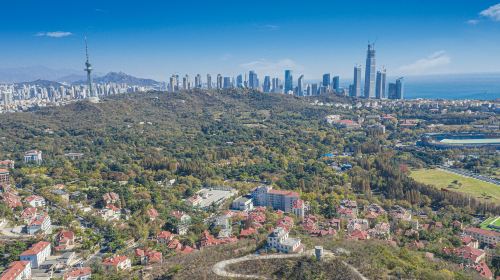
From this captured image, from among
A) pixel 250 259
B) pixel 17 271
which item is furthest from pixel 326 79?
pixel 17 271

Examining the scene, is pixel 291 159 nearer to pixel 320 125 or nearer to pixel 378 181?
pixel 378 181

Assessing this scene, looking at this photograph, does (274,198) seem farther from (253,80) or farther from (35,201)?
(253,80)

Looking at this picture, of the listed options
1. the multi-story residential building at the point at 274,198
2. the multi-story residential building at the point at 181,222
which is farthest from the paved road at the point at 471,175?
the multi-story residential building at the point at 181,222

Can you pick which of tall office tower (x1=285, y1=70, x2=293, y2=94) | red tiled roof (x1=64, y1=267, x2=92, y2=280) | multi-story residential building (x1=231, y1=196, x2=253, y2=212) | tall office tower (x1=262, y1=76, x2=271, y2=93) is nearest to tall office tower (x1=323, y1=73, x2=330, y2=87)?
tall office tower (x1=285, y1=70, x2=293, y2=94)

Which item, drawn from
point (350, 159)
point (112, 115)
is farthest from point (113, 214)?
point (112, 115)

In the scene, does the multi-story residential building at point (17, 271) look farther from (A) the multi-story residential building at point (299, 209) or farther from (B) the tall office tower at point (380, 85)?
(B) the tall office tower at point (380, 85)
